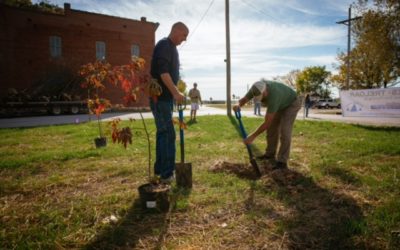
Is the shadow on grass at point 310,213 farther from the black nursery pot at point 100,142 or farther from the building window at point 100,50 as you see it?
the building window at point 100,50

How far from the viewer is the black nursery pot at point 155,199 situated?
126 inches

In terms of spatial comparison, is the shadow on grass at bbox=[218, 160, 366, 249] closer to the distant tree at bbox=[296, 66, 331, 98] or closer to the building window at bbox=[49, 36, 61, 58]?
the building window at bbox=[49, 36, 61, 58]

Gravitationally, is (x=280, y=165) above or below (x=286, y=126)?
below

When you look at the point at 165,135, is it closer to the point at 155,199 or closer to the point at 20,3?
the point at 155,199

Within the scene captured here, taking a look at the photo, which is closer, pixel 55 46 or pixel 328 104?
pixel 55 46

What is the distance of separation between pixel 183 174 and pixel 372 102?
39.6 feet

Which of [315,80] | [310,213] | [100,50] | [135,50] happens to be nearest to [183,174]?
[310,213]

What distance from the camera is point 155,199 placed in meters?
3.21

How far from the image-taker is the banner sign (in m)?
12.4

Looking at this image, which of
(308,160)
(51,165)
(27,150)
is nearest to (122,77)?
(51,165)

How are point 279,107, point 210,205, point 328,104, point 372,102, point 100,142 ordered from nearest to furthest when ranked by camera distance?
point 210,205, point 279,107, point 100,142, point 372,102, point 328,104

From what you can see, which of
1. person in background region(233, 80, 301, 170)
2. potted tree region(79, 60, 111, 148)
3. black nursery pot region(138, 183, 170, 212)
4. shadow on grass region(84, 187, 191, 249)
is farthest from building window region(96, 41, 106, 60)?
shadow on grass region(84, 187, 191, 249)

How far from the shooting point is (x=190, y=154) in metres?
6.21

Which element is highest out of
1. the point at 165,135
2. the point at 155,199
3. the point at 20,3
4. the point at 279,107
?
the point at 20,3
